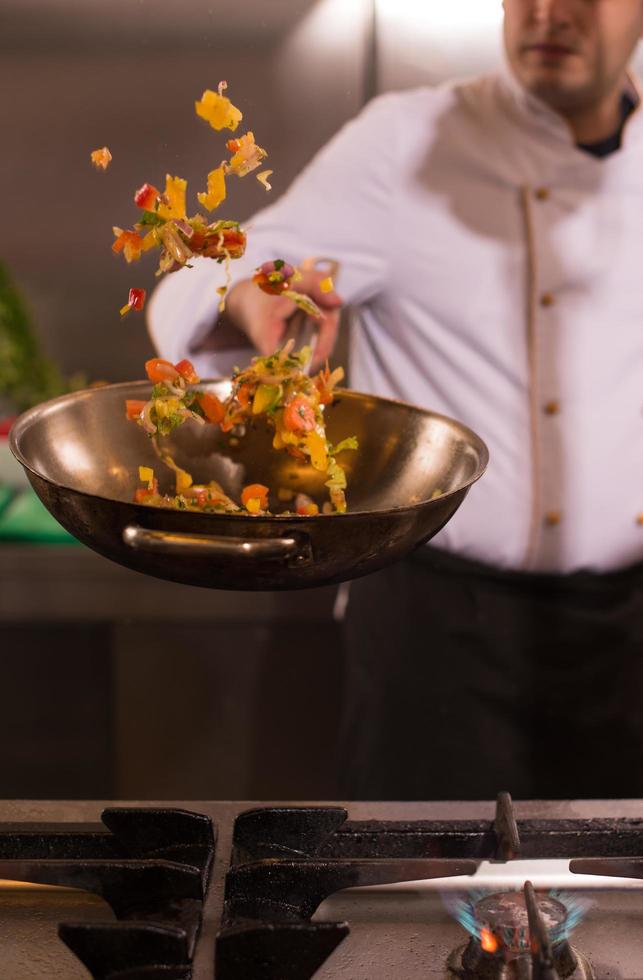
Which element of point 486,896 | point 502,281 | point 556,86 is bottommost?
point 486,896

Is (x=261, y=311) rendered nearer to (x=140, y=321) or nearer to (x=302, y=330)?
(x=302, y=330)

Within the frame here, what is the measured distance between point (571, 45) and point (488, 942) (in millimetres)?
1087

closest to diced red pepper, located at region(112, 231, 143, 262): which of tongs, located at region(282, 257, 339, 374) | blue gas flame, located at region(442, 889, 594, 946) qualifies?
tongs, located at region(282, 257, 339, 374)

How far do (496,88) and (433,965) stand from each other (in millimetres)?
1096

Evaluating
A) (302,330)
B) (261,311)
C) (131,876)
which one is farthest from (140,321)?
(131,876)

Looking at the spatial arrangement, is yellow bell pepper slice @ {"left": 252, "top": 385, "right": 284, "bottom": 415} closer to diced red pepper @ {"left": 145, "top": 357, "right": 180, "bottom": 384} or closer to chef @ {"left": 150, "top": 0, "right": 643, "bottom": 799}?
diced red pepper @ {"left": 145, "top": 357, "right": 180, "bottom": 384}

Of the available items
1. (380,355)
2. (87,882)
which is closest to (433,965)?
(87,882)

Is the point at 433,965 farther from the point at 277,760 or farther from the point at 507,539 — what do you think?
the point at 277,760

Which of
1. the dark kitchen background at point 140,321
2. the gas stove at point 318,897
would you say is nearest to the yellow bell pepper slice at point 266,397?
the gas stove at point 318,897

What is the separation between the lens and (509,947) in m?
0.71

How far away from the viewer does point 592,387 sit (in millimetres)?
1461

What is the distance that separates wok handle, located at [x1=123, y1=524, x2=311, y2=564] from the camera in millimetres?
614

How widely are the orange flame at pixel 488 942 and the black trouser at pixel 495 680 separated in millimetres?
784

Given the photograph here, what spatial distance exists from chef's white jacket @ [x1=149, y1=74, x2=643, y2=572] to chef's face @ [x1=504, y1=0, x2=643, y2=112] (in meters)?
0.03
